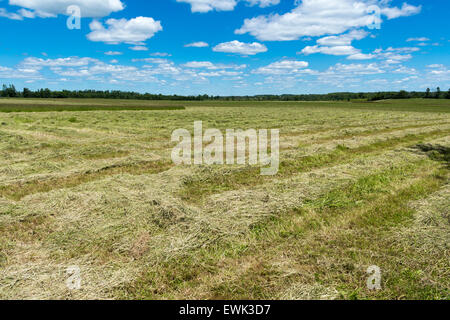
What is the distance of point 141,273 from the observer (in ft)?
12.9

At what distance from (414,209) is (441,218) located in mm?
533

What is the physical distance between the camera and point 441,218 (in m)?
5.52

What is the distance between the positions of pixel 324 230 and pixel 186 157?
7088 mm

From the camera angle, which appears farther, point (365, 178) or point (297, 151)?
point (297, 151)

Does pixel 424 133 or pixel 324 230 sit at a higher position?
pixel 424 133

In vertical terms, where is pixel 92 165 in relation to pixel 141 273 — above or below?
above

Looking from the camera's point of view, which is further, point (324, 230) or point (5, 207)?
point (5, 207)

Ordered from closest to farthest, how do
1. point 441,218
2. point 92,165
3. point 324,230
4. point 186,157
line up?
point 324,230, point 441,218, point 92,165, point 186,157

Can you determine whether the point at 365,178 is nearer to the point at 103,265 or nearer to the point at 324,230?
the point at 324,230

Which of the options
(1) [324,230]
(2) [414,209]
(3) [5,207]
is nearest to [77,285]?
(3) [5,207]
